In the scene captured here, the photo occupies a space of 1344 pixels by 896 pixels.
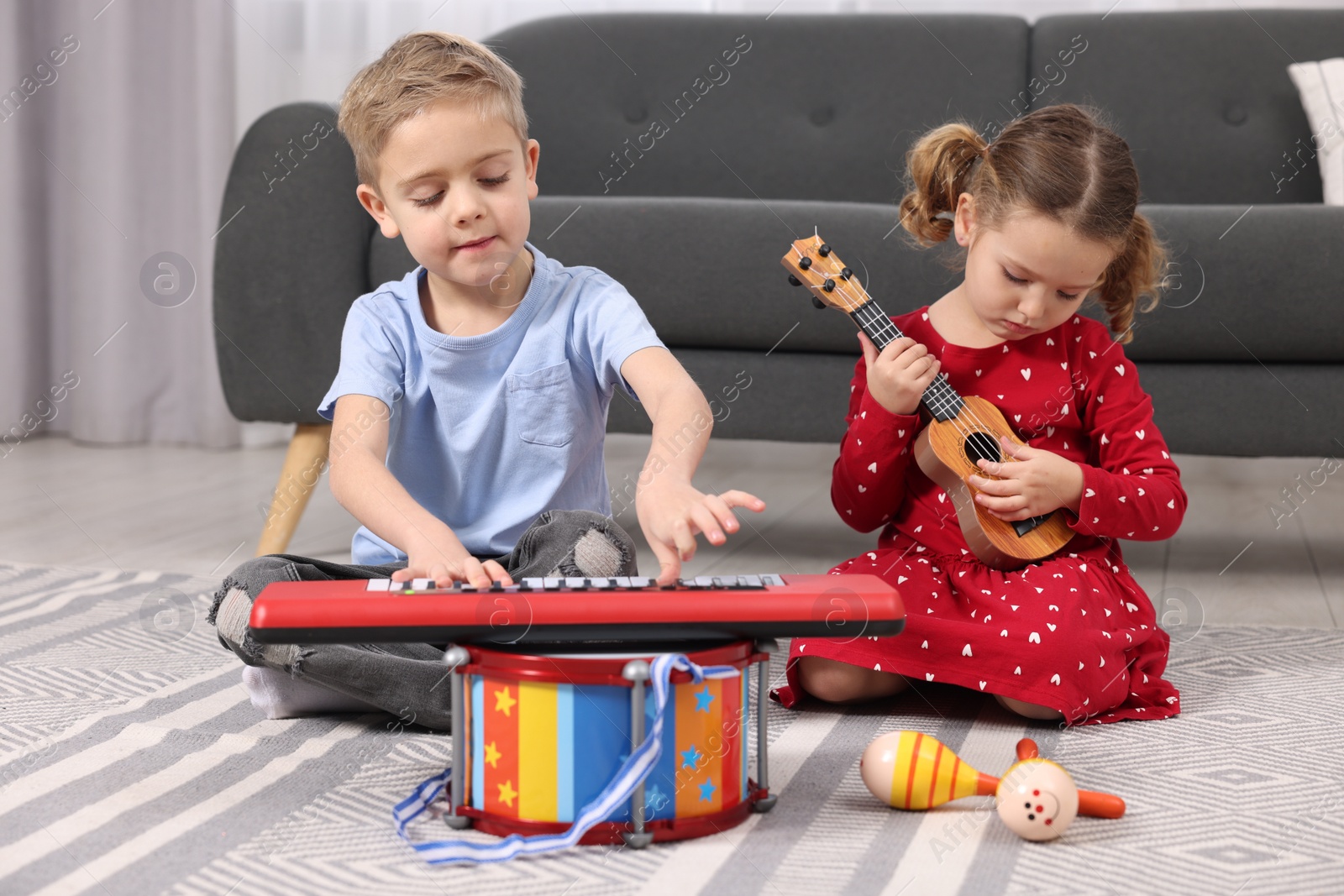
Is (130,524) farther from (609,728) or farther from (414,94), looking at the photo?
(609,728)

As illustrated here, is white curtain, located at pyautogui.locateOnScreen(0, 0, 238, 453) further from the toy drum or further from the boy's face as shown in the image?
the toy drum

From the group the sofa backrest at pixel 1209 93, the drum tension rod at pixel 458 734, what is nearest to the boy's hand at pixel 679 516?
the drum tension rod at pixel 458 734

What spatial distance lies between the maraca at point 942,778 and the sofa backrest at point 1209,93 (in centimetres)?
158

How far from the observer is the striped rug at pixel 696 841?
0.73m

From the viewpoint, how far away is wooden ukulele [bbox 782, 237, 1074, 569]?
114 centimetres

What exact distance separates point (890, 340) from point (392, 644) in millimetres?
513

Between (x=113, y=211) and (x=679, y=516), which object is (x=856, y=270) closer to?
(x=679, y=516)

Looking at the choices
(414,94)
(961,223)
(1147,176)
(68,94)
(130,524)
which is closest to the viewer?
(414,94)

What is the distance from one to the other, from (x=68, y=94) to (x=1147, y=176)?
2.20m

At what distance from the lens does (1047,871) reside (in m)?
0.75

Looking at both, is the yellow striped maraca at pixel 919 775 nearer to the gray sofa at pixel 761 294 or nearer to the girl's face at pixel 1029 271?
the girl's face at pixel 1029 271

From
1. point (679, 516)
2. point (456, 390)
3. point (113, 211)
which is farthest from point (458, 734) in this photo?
point (113, 211)

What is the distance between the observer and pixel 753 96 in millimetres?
2273

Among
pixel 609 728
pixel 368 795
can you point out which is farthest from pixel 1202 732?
pixel 368 795
